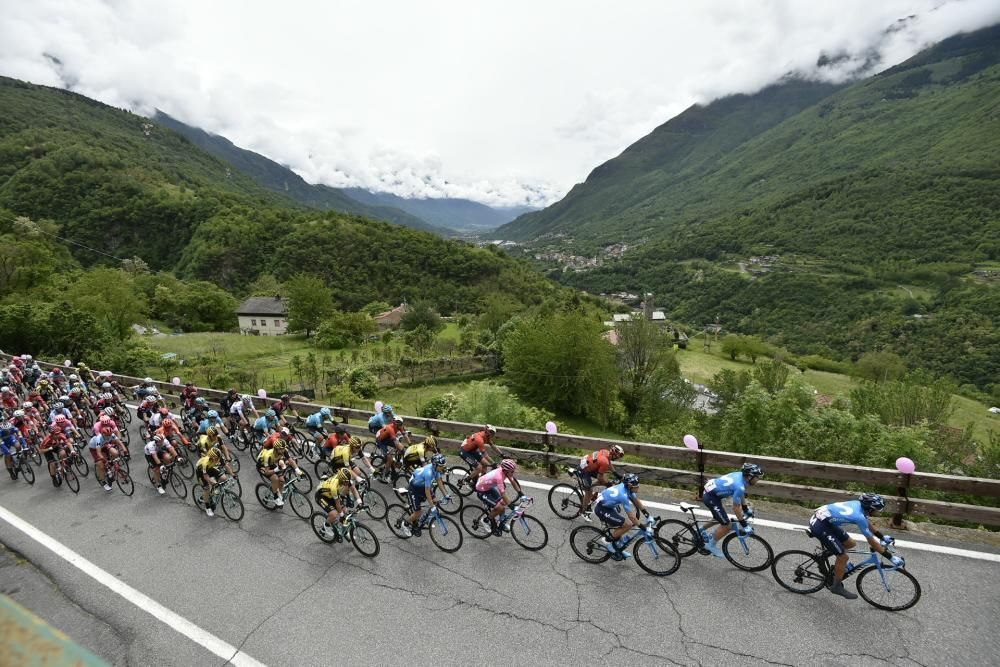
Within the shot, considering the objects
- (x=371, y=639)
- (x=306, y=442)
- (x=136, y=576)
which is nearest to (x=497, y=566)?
(x=371, y=639)

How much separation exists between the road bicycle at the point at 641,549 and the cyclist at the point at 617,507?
0.05 m

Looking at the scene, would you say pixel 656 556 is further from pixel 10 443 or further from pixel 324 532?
pixel 10 443

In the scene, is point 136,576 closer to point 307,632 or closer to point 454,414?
point 307,632

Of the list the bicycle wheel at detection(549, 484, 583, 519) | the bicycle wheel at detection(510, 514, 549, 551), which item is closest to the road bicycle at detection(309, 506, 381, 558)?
the bicycle wheel at detection(510, 514, 549, 551)

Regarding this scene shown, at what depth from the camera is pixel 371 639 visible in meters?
7.01

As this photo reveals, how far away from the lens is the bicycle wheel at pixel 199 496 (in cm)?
1100

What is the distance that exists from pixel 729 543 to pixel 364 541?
6.46m

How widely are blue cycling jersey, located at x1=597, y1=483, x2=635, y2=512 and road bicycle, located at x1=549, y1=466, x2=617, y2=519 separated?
1.11m

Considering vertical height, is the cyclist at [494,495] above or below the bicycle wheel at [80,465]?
above

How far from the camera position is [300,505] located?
1045cm

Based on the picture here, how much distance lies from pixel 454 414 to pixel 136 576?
1146 centimetres

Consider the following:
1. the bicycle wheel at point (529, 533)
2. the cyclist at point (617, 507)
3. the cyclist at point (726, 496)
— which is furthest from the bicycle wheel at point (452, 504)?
the cyclist at point (726, 496)

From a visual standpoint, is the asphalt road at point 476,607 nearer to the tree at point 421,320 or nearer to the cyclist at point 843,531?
the cyclist at point 843,531

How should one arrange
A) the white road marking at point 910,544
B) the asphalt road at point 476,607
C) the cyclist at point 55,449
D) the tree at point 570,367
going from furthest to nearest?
the tree at point 570,367 → the cyclist at point 55,449 → the white road marking at point 910,544 → the asphalt road at point 476,607
